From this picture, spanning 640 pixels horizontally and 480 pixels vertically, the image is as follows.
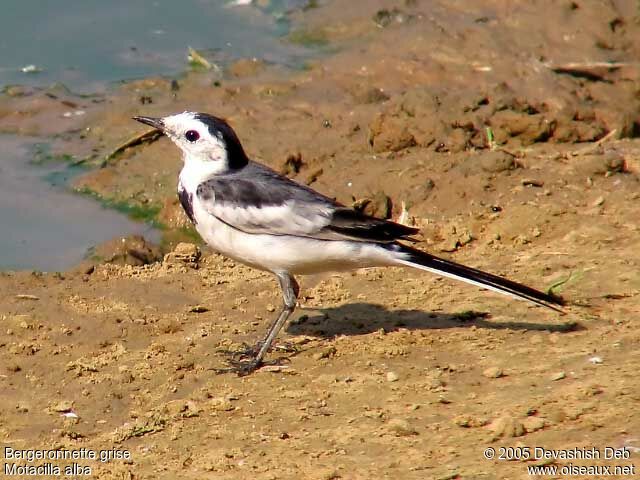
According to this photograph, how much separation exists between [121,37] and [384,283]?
22.1 ft

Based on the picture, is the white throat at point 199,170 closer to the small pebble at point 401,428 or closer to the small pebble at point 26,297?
the small pebble at point 26,297

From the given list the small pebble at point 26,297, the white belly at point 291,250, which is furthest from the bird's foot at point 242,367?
the small pebble at point 26,297

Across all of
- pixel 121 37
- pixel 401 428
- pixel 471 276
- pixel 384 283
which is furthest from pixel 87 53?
pixel 401 428

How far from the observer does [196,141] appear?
316 inches

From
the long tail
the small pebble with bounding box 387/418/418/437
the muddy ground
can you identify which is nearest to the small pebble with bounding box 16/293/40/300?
the muddy ground

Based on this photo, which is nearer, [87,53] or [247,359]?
[247,359]

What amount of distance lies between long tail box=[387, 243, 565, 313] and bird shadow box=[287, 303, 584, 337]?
26cm

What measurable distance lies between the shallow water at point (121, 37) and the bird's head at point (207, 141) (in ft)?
16.3

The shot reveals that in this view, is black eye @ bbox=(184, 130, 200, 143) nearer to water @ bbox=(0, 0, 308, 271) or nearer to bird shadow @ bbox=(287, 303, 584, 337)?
bird shadow @ bbox=(287, 303, 584, 337)

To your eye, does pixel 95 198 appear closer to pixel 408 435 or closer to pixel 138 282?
pixel 138 282

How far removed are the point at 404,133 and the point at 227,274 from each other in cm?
239

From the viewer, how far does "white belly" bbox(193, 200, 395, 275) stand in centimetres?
753

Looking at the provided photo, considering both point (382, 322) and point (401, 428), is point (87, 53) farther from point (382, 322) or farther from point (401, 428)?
point (401, 428)

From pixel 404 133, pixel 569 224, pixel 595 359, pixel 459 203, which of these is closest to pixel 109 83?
pixel 404 133
